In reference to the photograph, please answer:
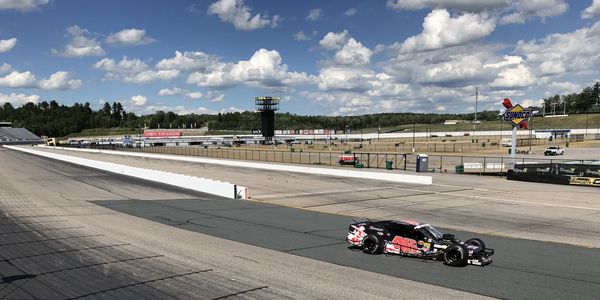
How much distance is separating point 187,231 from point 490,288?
489 inches

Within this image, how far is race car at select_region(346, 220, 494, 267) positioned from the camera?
13883mm

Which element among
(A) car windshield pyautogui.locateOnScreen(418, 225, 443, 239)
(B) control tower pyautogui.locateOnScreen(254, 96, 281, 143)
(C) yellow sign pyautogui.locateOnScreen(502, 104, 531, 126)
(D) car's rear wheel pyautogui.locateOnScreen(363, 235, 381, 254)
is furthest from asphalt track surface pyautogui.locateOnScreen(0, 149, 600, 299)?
(B) control tower pyautogui.locateOnScreen(254, 96, 281, 143)

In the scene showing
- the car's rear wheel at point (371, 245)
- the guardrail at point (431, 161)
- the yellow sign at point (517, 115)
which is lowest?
the guardrail at point (431, 161)

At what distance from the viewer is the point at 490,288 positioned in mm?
11805

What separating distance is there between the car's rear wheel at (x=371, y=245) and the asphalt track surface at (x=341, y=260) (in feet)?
0.80

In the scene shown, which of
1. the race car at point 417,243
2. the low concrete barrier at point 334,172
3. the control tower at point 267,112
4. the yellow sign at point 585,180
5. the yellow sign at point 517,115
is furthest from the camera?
the control tower at point 267,112

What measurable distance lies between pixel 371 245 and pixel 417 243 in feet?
5.47

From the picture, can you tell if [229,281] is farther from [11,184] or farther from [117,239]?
[11,184]

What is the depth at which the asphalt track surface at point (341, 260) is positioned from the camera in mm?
11938

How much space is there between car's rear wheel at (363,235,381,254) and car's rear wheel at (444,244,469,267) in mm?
2306

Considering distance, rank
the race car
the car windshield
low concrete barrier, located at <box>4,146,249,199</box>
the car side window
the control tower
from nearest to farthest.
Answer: the race car
the car windshield
the car side window
low concrete barrier, located at <box>4,146,249,199</box>
the control tower

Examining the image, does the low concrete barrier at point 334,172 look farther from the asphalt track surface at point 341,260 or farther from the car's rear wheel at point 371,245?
the car's rear wheel at point 371,245

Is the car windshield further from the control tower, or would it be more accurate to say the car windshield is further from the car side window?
the control tower

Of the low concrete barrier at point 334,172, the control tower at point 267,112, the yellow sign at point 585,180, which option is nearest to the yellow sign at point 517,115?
the yellow sign at point 585,180
